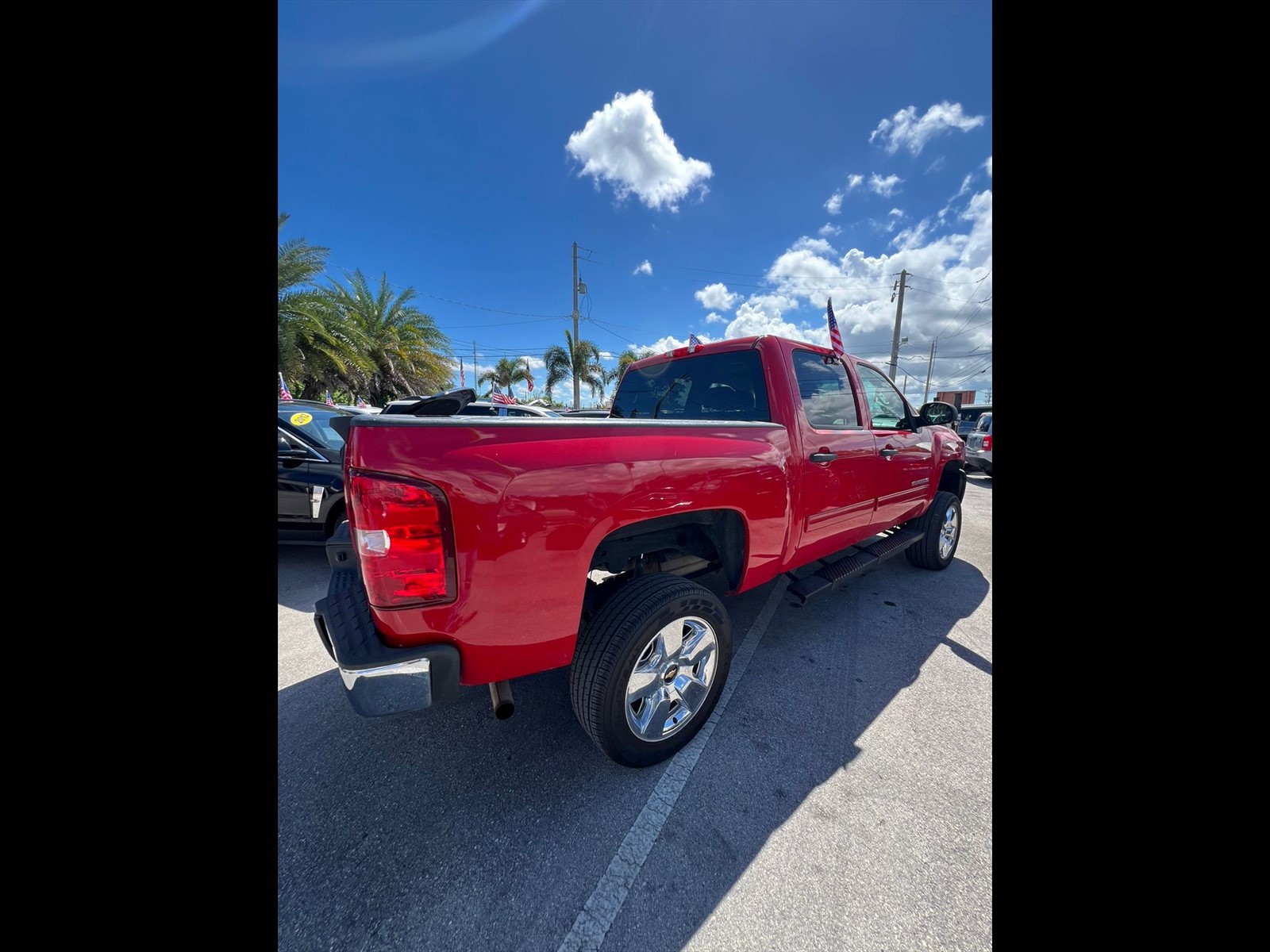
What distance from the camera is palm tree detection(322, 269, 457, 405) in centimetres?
1708

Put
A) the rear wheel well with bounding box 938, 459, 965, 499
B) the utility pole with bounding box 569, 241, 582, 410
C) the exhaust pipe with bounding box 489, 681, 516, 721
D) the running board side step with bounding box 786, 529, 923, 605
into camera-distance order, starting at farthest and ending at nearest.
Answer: the utility pole with bounding box 569, 241, 582, 410, the rear wheel well with bounding box 938, 459, 965, 499, the running board side step with bounding box 786, 529, 923, 605, the exhaust pipe with bounding box 489, 681, 516, 721

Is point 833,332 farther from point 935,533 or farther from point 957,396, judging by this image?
point 957,396

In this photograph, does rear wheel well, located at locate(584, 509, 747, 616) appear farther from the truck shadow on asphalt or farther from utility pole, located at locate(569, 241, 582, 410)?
utility pole, located at locate(569, 241, 582, 410)

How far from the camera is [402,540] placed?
1216 mm

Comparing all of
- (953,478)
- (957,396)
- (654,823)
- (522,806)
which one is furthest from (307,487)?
(957,396)

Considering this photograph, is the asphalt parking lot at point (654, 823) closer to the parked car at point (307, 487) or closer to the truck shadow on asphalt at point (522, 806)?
the truck shadow on asphalt at point (522, 806)

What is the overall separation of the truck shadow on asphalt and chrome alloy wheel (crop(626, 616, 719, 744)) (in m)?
0.20

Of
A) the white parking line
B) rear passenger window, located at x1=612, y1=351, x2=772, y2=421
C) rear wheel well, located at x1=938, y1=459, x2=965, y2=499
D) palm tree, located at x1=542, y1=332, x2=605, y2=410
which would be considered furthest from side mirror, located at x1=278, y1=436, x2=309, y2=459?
palm tree, located at x1=542, y1=332, x2=605, y2=410

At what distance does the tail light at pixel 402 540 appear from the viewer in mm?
1205

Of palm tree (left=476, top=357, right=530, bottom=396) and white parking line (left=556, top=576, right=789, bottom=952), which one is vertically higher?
palm tree (left=476, top=357, right=530, bottom=396)

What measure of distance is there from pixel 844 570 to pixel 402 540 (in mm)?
2912
